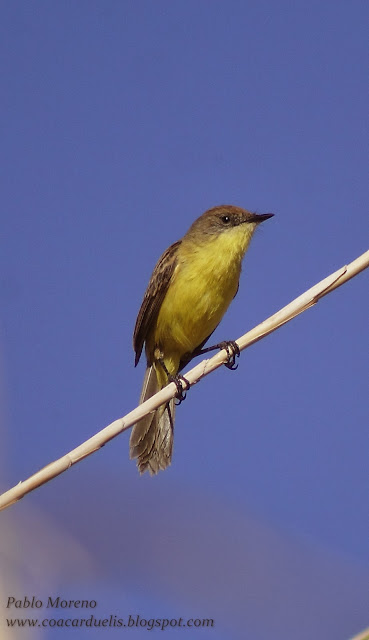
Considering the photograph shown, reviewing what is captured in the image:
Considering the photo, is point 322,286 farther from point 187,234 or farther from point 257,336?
point 187,234

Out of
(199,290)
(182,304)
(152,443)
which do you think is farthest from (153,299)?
(152,443)

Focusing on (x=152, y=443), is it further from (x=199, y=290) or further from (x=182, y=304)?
(x=199, y=290)

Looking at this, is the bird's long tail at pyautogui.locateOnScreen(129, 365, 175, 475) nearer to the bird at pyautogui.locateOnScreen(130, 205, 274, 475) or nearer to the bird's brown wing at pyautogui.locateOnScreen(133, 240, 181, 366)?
the bird at pyautogui.locateOnScreen(130, 205, 274, 475)

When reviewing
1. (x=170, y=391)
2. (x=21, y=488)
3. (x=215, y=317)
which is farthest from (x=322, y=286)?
(x=215, y=317)

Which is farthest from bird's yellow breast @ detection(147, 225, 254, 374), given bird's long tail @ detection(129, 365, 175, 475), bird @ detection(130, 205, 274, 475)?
bird's long tail @ detection(129, 365, 175, 475)

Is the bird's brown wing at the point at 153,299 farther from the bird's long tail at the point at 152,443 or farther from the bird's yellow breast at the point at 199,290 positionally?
the bird's long tail at the point at 152,443

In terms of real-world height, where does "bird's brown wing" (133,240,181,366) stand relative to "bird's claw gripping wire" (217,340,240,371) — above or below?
above

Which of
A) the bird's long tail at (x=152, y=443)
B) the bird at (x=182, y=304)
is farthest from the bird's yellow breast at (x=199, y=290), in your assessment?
the bird's long tail at (x=152, y=443)
